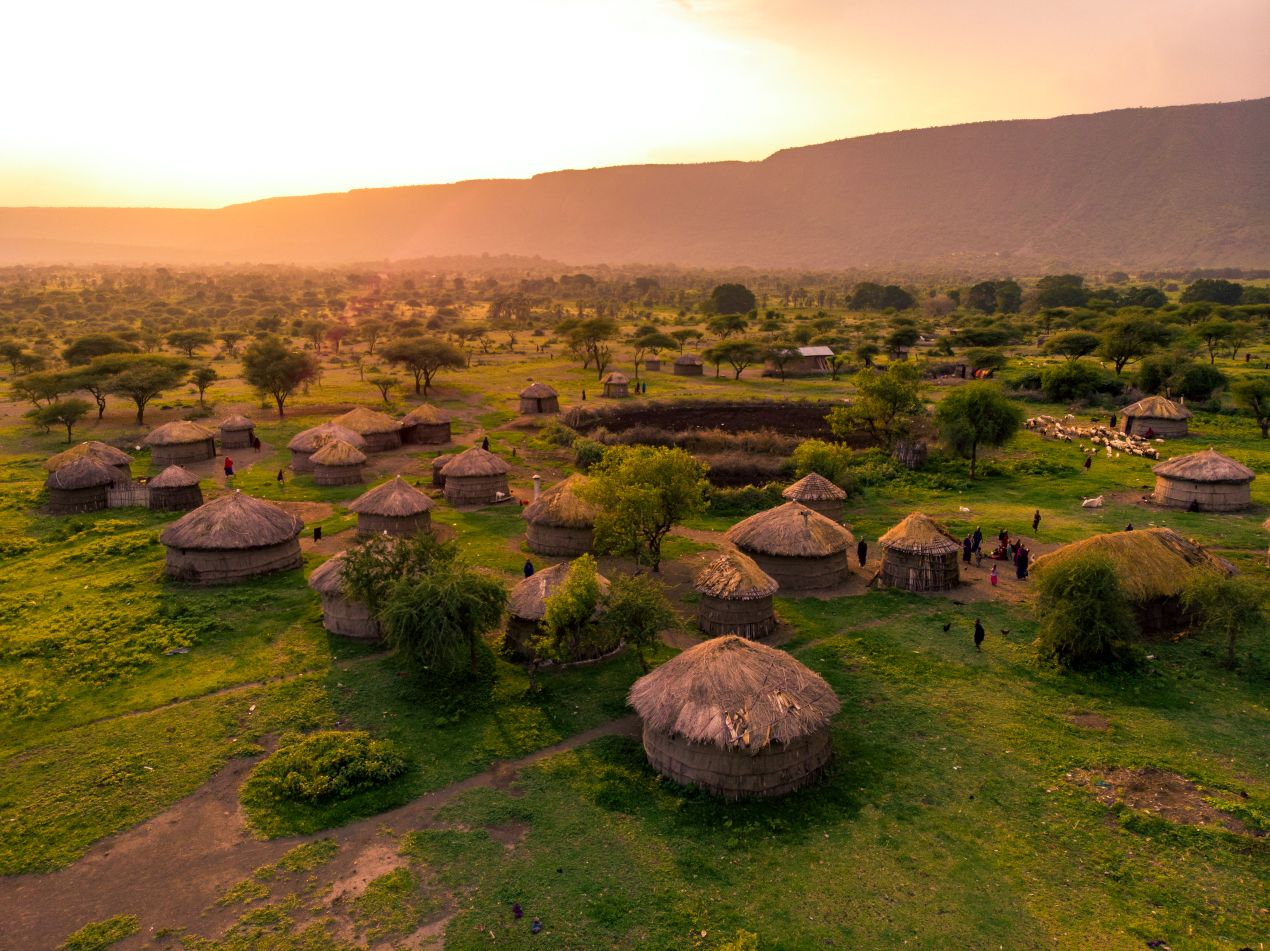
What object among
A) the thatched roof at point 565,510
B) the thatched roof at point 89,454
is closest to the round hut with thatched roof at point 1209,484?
the thatched roof at point 565,510

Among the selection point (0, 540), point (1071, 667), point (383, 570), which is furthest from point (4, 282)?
point (1071, 667)

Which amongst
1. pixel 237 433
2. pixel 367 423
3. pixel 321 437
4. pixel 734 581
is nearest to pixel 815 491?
pixel 734 581

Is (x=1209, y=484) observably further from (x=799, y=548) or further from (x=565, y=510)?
(x=565, y=510)

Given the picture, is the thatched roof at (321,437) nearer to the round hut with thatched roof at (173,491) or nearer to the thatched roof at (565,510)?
the round hut with thatched roof at (173,491)

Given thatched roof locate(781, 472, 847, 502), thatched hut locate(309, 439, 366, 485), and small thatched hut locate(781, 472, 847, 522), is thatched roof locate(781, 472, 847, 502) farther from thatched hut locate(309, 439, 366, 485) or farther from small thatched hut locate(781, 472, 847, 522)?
thatched hut locate(309, 439, 366, 485)

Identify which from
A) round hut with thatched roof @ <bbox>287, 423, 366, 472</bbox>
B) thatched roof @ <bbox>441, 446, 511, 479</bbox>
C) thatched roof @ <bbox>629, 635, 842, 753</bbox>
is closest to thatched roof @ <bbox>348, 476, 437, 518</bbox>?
thatched roof @ <bbox>441, 446, 511, 479</bbox>

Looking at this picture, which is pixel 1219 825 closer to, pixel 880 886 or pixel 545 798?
pixel 880 886

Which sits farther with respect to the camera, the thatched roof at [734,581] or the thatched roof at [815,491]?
the thatched roof at [815,491]
